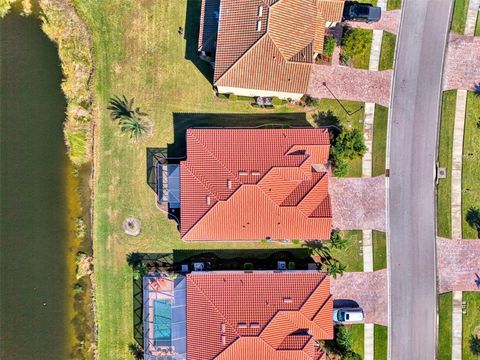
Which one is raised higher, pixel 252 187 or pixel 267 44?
pixel 267 44

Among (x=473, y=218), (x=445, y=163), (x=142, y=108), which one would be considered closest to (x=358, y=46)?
(x=445, y=163)

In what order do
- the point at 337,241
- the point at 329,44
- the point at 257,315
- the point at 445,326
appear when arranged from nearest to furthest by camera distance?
the point at 257,315
the point at 337,241
the point at 329,44
the point at 445,326

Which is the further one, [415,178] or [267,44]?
[415,178]

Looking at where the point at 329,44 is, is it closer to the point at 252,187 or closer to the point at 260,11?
the point at 260,11

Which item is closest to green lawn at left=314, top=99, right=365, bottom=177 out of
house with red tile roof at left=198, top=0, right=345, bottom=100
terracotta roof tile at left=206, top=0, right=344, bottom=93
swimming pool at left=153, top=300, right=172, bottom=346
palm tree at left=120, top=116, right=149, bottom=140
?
house with red tile roof at left=198, top=0, right=345, bottom=100

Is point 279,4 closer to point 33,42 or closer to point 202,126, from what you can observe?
point 202,126

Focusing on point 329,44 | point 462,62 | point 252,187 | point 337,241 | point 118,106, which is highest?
point 329,44

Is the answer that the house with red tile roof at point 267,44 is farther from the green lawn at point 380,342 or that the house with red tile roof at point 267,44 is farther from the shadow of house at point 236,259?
the green lawn at point 380,342
